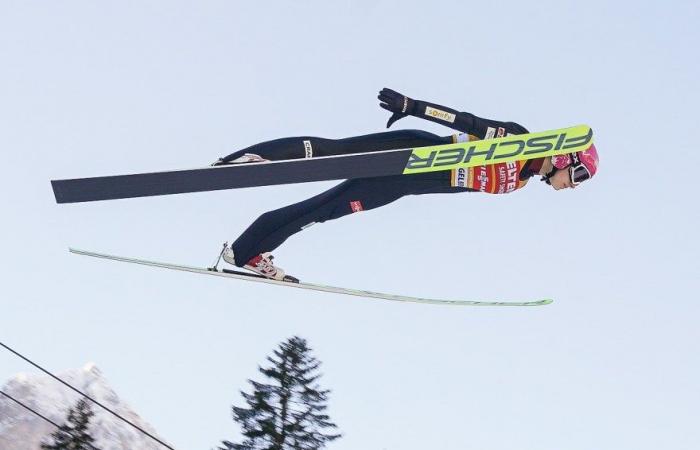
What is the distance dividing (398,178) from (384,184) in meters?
0.14

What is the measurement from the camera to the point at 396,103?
23.8 ft

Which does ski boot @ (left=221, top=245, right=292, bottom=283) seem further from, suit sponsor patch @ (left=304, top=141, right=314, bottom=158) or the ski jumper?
suit sponsor patch @ (left=304, top=141, right=314, bottom=158)

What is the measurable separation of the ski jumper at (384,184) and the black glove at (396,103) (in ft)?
1.06

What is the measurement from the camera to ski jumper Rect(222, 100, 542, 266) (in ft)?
25.1

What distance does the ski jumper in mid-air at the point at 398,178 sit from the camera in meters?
7.51

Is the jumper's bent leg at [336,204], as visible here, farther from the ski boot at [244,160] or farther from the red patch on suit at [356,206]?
the ski boot at [244,160]

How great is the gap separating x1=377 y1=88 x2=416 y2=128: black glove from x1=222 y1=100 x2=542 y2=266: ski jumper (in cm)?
32

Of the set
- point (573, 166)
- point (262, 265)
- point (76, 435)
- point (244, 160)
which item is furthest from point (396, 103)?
point (76, 435)

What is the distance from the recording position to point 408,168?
7.46 meters

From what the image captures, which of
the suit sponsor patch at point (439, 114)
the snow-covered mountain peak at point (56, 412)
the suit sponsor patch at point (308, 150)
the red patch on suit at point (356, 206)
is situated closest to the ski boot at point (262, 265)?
the red patch on suit at point (356, 206)

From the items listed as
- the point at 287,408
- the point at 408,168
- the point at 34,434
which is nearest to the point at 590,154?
the point at 408,168

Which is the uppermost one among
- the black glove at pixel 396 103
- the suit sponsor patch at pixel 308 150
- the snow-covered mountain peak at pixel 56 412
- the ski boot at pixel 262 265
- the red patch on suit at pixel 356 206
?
the snow-covered mountain peak at pixel 56 412

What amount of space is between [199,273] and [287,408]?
1262 cm

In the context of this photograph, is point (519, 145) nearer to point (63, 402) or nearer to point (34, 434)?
point (34, 434)
